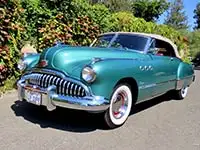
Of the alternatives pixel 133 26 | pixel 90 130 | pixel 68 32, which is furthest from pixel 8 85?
pixel 133 26

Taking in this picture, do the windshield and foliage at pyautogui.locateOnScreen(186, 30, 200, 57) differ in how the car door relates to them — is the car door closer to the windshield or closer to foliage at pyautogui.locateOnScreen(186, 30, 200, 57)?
the windshield

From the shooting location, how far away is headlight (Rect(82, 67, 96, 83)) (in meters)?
4.55

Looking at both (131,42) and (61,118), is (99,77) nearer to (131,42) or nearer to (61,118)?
(61,118)

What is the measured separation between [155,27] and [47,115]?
11.4 metres

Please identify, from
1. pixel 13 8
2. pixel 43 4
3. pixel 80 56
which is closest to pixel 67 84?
pixel 80 56

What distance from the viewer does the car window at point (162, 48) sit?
6.40m

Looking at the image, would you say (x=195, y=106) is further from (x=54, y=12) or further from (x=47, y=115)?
(x=54, y=12)

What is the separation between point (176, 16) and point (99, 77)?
49437 mm

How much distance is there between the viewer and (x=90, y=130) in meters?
4.90

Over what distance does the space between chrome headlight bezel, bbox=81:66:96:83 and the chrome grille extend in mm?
143

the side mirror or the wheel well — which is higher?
the side mirror

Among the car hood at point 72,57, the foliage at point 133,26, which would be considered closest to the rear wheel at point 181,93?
the car hood at point 72,57

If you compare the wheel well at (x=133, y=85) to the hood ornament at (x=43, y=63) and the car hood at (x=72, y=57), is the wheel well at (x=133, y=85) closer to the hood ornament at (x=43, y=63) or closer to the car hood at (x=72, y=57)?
the car hood at (x=72, y=57)

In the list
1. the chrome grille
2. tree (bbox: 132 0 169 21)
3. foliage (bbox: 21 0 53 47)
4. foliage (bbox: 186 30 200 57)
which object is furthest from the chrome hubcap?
tree (bbox: 132 0 169 21)
